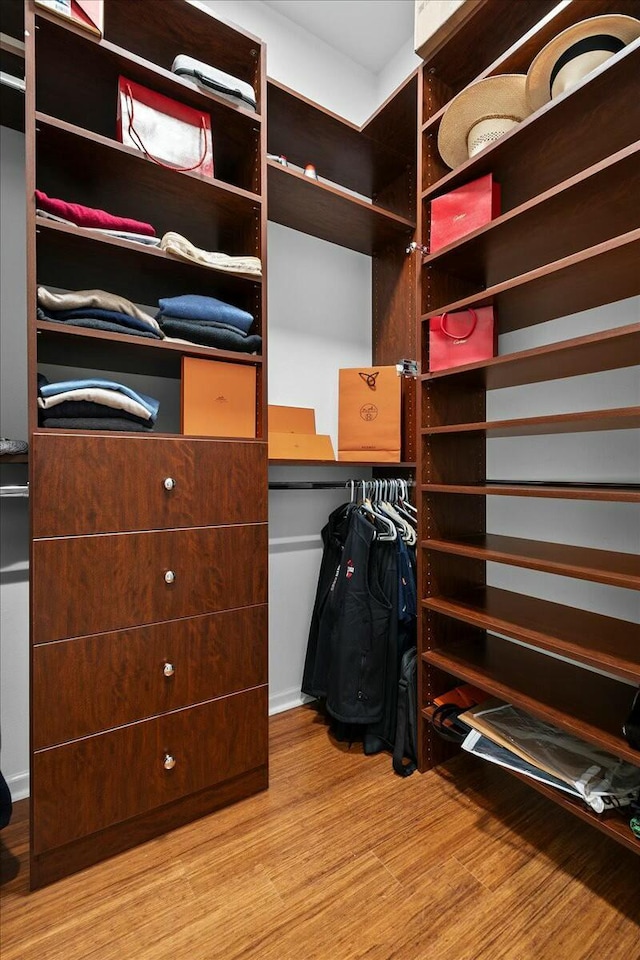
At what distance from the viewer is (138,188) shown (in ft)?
4.75

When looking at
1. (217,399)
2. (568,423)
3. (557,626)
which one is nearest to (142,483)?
(217,399)

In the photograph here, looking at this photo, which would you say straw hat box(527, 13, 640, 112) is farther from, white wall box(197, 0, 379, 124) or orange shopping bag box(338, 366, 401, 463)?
white wall box(197, 0, 379, 124)

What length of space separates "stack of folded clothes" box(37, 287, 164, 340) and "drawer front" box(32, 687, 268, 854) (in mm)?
1162

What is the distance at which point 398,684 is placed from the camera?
1729 mm

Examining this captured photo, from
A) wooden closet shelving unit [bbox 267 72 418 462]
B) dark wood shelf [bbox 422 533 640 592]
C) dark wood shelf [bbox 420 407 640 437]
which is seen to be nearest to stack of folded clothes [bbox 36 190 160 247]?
wooden closet shelving unit [bbox 267 72 418 462]

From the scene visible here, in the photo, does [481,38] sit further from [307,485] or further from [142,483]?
[142,483]

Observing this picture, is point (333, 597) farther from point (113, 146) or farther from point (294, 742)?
point (113, 146)

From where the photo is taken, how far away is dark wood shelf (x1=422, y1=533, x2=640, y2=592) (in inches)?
43.8

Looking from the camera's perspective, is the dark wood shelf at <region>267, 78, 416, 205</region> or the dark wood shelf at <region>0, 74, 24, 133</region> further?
the dark wood shelf at <region>267, 78, 416, 205</region>

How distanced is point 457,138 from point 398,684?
6.35ft

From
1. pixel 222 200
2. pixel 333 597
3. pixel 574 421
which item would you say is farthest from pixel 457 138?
pixel 333 597

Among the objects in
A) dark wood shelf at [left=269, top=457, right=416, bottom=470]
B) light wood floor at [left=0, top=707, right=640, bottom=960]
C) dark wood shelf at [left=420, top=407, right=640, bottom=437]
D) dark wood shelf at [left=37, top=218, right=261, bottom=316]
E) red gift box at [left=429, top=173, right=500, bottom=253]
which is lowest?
light wood floor at [left=0, top=707, right=640, bottom=960]

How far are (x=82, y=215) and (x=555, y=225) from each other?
1357 millimetres

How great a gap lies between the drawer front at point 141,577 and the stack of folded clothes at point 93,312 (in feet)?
1.98
